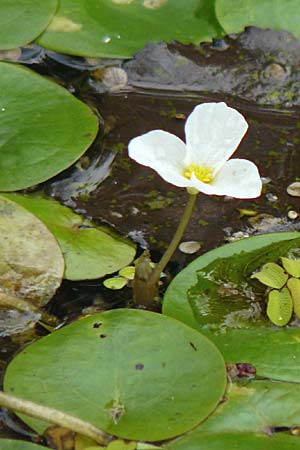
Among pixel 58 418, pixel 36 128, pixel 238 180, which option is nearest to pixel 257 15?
pixel 36 128

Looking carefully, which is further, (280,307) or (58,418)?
(280,307)

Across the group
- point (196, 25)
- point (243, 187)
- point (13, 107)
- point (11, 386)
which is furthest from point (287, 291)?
point (196, 25)

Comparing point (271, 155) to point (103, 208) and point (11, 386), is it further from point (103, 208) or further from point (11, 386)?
point (11, 386)

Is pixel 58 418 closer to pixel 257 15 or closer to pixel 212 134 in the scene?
pixel 212 134

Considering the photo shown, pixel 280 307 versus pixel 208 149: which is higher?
pixel 208 149

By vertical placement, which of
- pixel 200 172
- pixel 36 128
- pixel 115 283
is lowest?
pixel 115 283

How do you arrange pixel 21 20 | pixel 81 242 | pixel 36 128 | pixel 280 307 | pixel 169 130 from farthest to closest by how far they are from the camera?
1. pixel 21 20
2. pixel 169 130
3. pixel 36 128
4. pixel 81 242
5. pixel 280 307

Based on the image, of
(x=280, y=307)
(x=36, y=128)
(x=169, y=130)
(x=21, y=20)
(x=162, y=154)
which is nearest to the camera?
(x=162, y=154)

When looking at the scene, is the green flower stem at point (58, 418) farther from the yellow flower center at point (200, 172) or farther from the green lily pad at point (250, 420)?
the yellow flower center at point (200, 172)
